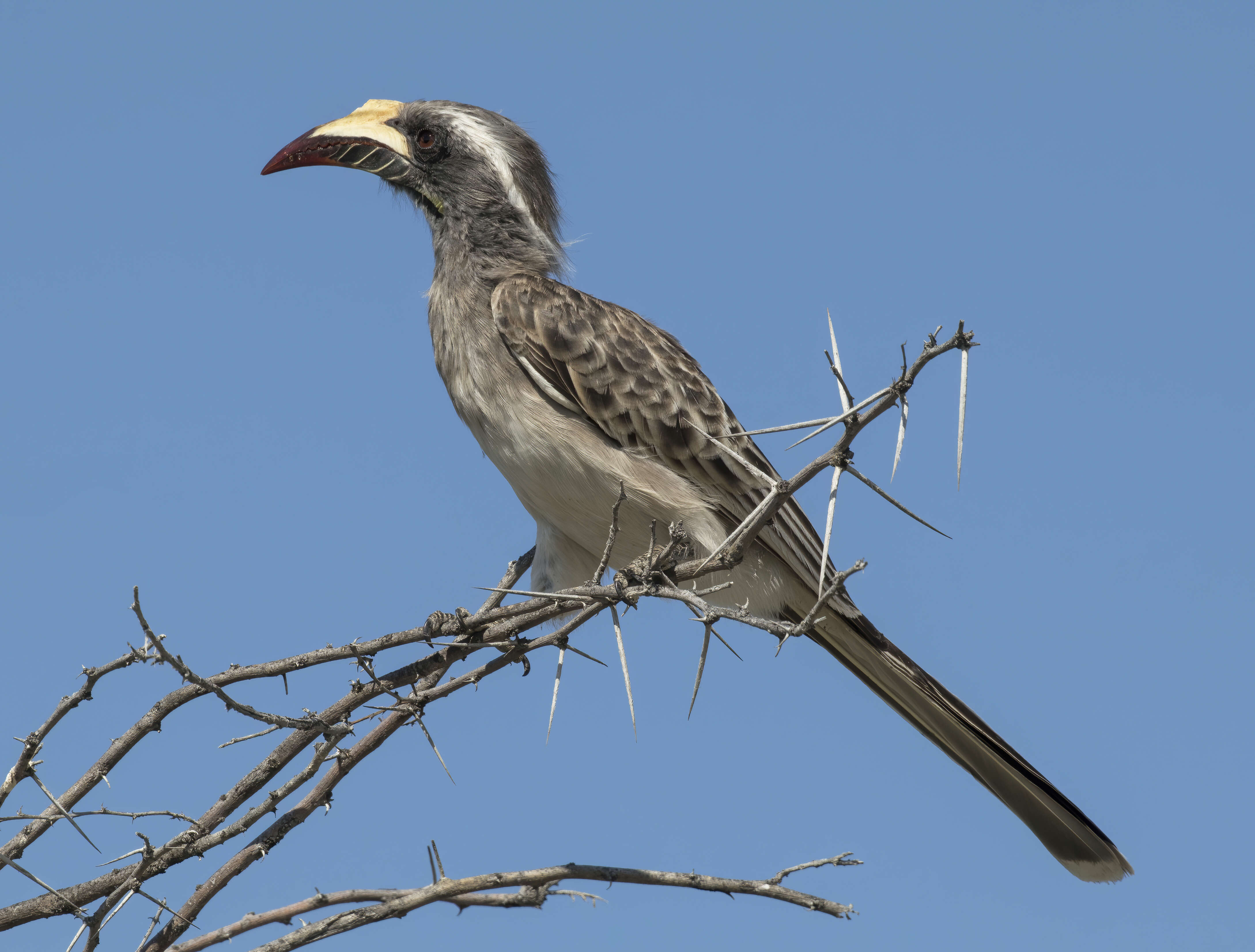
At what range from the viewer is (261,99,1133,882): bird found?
242 inches

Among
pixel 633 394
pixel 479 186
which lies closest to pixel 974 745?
pixel 633 394

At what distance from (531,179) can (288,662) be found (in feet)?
15.4

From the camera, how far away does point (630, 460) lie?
6.27m

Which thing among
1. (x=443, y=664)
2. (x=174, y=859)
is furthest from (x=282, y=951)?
(x=443, y=664)

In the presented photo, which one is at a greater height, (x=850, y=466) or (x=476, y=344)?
(x=476, y=344)

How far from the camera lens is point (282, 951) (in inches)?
133

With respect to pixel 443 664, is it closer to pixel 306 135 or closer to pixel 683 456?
pixel 683 456

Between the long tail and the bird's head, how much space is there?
9.77ft

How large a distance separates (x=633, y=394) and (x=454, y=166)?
87.2 inches

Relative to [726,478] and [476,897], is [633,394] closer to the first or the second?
[726,478]

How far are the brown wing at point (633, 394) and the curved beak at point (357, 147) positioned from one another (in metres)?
1.49

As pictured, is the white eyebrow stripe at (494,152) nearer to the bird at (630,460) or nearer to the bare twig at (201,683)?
the bird at (630,460)

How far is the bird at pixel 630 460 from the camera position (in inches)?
242

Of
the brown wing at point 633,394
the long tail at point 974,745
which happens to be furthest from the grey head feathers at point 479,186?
the long tail at point 974,745
